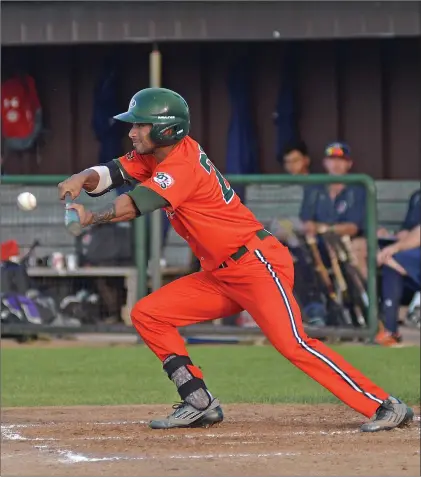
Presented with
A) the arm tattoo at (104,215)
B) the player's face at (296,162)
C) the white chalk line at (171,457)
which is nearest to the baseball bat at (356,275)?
the player's face at (296,162)

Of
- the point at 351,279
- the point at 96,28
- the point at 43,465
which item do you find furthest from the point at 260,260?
the point at 96,28

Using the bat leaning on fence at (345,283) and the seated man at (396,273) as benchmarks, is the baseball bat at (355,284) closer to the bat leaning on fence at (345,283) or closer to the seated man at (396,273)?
the bat leaning on fence at (345,283)

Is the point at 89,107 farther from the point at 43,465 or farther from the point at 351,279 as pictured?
the point at 43,465

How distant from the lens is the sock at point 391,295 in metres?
10.8

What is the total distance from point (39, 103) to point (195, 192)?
825 cm

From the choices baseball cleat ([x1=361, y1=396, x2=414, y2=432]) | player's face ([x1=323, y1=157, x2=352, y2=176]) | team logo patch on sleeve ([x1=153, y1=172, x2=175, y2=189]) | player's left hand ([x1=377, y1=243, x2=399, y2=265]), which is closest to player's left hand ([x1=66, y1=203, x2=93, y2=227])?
team logo patch on sleeve ([x1=153, y1=172, x2=175, y2=189])

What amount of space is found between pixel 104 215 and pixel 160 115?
2.43 ft

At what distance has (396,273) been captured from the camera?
1094cm

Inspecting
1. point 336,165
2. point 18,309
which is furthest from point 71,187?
point 336,165

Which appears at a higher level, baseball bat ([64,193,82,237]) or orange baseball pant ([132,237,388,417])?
baseball bat ([64,193,82,237])

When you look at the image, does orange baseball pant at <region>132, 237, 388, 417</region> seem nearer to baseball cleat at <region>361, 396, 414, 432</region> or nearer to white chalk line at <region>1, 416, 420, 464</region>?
baseball cleat at <region>361, 396, 414, 432</region>

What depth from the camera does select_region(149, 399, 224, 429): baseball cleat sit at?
6652 mm

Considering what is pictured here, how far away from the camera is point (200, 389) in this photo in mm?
6680

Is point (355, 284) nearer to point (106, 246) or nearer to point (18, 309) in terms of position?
point (106, 246)
